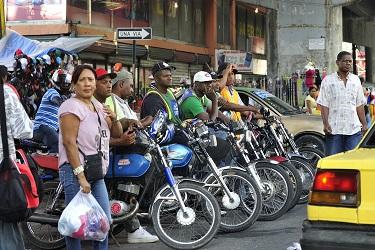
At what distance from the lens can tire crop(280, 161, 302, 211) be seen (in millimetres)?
7457

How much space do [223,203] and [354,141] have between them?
92.3 inches

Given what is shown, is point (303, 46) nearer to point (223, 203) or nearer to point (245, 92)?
point (245, 92)

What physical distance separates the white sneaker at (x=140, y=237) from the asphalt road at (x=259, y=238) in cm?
6

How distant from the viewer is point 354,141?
790cm

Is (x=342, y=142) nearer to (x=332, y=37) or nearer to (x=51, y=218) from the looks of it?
(x=51, y=218)

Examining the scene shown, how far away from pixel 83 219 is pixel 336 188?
1.94 metres

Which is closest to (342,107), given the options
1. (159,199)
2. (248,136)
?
(248,136)

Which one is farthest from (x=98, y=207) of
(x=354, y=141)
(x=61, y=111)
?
(x=354, y=141)

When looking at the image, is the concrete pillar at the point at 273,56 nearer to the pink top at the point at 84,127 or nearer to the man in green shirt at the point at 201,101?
the man in green shirt at the point at 201,101

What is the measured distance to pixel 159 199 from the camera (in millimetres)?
5941

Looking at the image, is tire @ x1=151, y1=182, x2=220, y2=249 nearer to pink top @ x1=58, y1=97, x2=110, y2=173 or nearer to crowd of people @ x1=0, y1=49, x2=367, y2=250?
crowd of people @ x1=0, y1=49, x2=367, y2=250

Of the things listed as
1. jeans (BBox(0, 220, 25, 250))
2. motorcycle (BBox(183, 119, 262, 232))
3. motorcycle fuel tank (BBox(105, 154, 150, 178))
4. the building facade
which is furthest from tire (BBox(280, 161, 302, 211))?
the building facade

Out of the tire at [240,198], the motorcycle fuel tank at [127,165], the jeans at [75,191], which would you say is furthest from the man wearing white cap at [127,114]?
the jeans at [75,191]

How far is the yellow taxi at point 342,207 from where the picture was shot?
3.76 m
